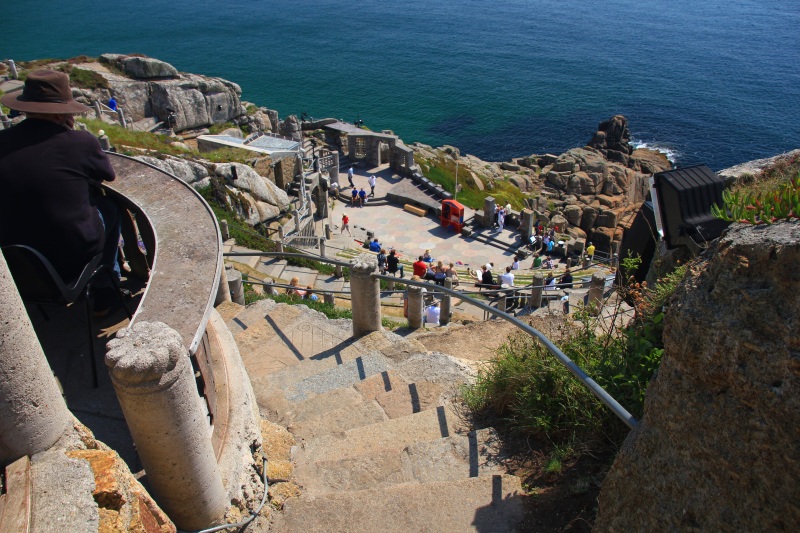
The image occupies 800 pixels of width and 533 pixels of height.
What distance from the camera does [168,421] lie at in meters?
3.48

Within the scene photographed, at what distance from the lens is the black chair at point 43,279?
4.07 metres

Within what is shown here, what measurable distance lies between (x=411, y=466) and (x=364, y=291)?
3.05 metres

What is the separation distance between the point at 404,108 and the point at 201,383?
61.7 meters

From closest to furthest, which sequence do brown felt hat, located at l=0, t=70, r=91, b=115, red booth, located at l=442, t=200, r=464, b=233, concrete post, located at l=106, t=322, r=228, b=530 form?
1. concrete post, located at l=106, t=322, r=228, b=530
2. brown felt hat, located at l=0, t=70, r=91, b=115
3. red booth, located at l=442, t=200, r=464, b=233

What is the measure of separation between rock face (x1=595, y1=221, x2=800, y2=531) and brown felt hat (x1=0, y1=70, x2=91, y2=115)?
4.40 meters

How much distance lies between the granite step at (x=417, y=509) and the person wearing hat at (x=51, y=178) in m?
2.57

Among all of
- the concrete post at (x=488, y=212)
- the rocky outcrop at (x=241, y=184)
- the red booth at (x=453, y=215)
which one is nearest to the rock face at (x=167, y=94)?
the rocky outcrop at (x=241, y=184)

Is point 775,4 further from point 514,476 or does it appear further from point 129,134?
point 514,476

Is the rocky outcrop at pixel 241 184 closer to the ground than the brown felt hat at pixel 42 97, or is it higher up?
closer to the ground

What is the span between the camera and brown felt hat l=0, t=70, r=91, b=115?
433 cm

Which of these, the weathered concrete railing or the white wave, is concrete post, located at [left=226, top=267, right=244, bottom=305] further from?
the white wave

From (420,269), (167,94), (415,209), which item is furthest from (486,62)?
(420,269)

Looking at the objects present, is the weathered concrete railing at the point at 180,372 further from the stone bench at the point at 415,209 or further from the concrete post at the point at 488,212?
the stone bench at the point at 415,209

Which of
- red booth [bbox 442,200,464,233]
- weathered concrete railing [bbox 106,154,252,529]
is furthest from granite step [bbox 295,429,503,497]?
red booth [bbox 442,200,464,233]
